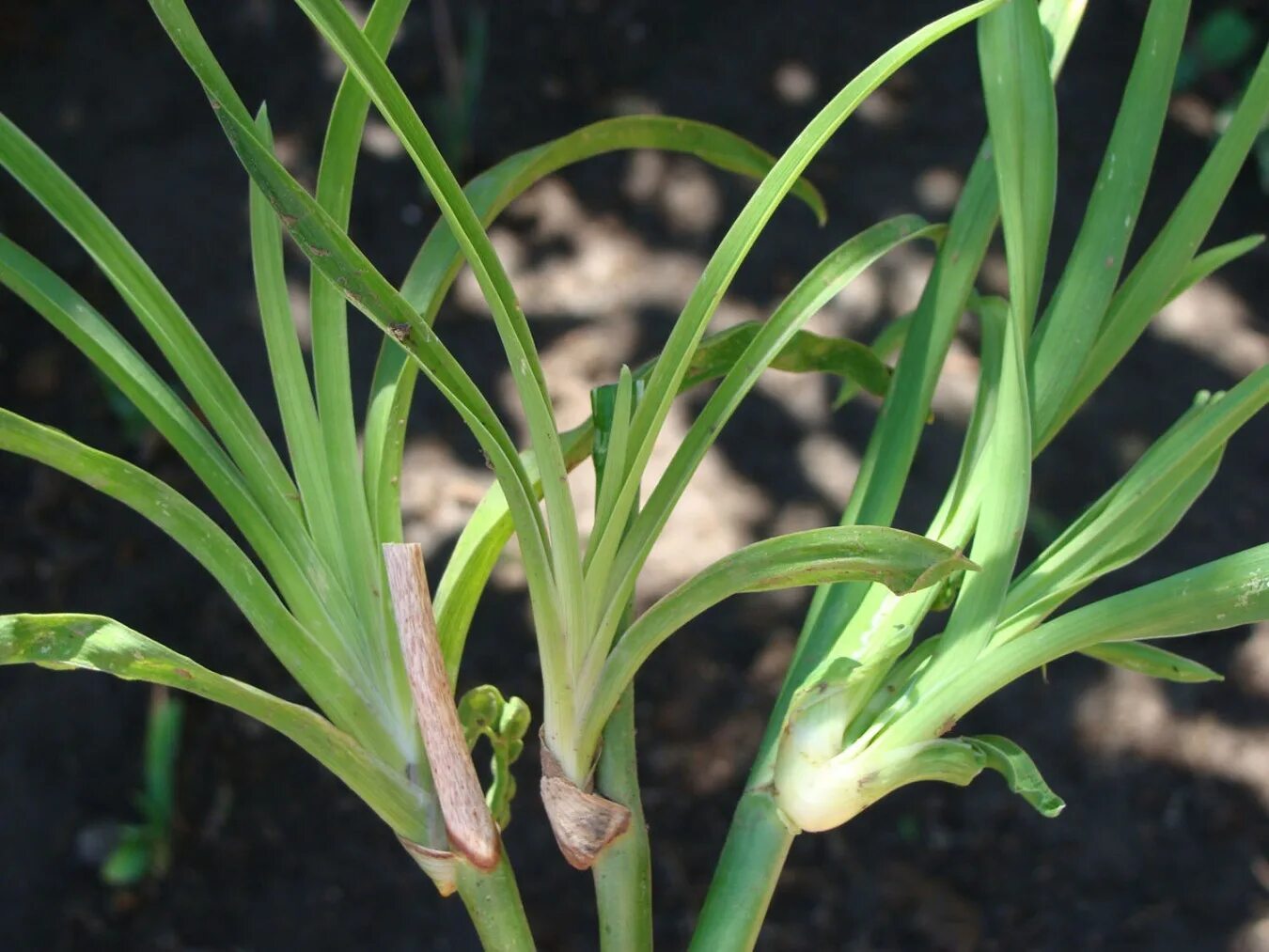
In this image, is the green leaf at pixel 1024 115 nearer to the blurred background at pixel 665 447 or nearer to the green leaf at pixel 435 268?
the green leaf at pixel 435 268

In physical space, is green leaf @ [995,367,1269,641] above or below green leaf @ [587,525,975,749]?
above

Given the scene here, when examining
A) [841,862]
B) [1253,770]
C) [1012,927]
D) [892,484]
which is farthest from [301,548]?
[1253,770]

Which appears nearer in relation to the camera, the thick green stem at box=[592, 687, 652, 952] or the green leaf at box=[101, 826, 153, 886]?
the thick green stem at box=[592, 687, 652, 952]

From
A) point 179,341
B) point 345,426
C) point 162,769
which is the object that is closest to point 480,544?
point 345,426

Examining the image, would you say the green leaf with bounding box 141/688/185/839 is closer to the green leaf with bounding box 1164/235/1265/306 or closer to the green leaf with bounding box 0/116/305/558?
the green leaf with bounding box 0/116/305/558

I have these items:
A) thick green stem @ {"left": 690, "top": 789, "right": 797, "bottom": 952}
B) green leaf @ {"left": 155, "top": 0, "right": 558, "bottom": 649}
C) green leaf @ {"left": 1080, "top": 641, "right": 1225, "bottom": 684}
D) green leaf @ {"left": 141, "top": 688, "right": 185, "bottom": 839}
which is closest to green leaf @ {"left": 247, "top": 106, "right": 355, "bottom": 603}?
green leaf @ {"left": 155, "top": 0, "right": 558, "bottom": 649}

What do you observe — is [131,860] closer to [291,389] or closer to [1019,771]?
[291,389]

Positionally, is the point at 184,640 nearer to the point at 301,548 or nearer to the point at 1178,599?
the point at 301,548
